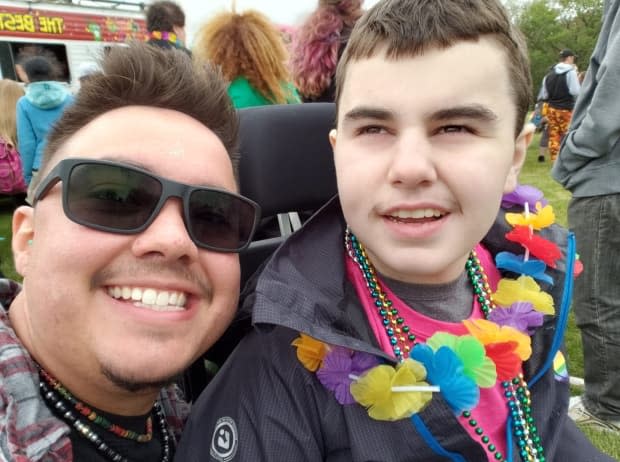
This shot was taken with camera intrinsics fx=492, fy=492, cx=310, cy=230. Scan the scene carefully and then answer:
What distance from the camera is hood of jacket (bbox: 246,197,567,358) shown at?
3.91 ft

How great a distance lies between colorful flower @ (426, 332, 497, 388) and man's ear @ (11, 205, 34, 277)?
3.58 ft

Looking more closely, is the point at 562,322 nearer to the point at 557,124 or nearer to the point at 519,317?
the point at 519,317

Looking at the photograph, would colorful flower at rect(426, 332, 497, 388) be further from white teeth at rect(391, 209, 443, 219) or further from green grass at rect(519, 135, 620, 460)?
green grass at rect(519, 135, 620, 460)

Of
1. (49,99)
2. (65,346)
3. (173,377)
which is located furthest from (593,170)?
(49,99)

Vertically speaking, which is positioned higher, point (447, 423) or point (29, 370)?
point (29, 370)

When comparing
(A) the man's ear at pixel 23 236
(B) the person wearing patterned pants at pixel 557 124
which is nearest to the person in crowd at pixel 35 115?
(A) the man's ear at pixel 23 236

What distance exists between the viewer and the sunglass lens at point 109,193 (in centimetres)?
114

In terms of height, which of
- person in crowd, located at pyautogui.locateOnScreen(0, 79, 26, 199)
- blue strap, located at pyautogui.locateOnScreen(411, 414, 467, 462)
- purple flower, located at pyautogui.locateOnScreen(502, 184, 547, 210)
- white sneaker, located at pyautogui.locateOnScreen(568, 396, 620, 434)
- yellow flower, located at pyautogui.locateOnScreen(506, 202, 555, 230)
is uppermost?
purple flower, located at pyautogui.locateOnScreen(502, 184, 547, 210)

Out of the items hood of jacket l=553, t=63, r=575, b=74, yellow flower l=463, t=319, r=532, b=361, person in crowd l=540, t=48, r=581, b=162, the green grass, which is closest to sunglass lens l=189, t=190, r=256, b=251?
yellow flower l=463, t=319, r=532, b=361

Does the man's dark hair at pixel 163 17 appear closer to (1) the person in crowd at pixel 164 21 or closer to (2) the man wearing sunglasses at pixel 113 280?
(1) the person in crowd at pixel 164 21

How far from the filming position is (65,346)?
1137mm

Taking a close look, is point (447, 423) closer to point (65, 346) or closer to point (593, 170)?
point (65, 346)

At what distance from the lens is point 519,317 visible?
1440mm

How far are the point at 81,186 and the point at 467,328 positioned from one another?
1084 millimetres
